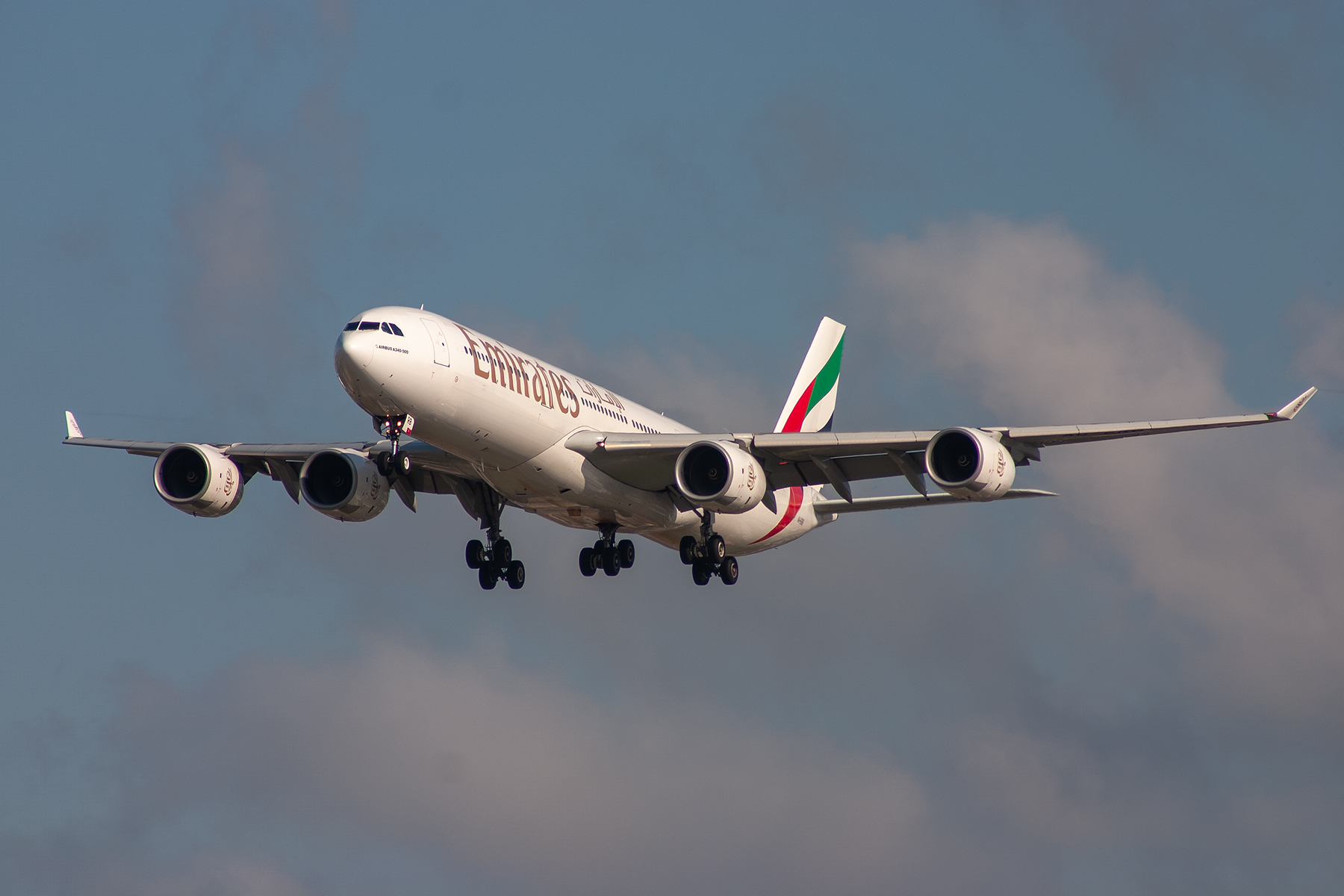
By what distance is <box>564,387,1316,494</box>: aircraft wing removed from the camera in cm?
3747

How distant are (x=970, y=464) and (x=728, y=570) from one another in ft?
29.8

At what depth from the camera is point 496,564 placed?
145 ft

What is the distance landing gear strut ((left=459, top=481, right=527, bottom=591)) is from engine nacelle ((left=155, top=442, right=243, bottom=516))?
20.3ft

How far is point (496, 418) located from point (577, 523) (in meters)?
7.09

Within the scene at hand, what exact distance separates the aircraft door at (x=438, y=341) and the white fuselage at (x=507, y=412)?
0.08ft

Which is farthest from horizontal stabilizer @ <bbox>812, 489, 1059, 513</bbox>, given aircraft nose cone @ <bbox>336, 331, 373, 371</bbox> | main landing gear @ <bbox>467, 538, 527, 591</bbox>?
aircraft nose cone @ <bbox>336, 331, 373, 371</bbox>

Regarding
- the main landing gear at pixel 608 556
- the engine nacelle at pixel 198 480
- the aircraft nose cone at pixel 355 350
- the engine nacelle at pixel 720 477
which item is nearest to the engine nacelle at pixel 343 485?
the engine nacelle at pixel 198 480

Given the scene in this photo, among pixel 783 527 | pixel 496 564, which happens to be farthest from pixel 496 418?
pixel 783 527

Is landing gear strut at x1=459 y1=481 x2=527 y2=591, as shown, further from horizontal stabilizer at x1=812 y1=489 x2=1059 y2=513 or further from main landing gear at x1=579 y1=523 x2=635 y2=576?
horizontal stabilizer at x1=812 y1=489 x2=1059 y2=513

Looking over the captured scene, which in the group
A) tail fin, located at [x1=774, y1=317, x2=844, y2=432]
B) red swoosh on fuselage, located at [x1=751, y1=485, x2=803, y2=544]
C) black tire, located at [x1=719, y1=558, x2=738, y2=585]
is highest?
tail fin, located at [x1=774, y1=317, x2=844, y2=432]

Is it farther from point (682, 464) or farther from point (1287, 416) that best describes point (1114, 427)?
point (682, 464)

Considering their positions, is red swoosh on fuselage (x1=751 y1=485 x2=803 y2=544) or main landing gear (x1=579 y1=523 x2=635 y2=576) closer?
main landing gear (x1=579 y1=523 x2=635 y2=576)

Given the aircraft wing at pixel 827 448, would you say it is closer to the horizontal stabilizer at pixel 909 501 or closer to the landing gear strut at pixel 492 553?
the horizontal stabilizer at pixel 909 501

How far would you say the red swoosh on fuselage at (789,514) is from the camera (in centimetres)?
4631
